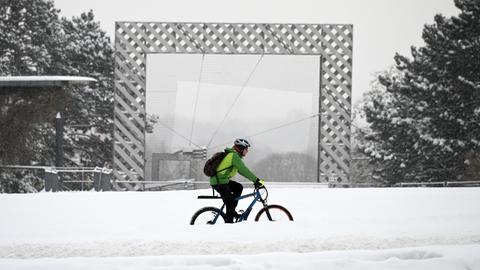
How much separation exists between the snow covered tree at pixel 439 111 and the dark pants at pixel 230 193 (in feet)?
43.8

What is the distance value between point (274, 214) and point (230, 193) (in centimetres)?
63

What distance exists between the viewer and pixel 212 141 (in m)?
15.9

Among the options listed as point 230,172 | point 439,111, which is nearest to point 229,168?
point 230,172

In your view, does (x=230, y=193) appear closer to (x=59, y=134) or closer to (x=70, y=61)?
(x=59, y=134)

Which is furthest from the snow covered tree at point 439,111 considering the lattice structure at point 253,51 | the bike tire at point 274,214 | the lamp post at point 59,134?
the bike tire at point 274,214

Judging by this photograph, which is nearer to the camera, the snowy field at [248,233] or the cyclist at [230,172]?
the snowy field at [248,233]

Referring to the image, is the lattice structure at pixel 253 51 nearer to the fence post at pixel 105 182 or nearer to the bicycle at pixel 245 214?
the fence post at pixel 105 182

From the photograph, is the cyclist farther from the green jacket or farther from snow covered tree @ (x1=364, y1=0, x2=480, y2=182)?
snow covered tree @ (x1=364, y1=0, x2=480, y2=182)

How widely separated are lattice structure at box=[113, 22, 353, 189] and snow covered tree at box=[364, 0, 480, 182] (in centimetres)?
566

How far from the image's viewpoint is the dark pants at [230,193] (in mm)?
7805

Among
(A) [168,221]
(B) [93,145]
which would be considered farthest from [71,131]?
(A) [168,221]

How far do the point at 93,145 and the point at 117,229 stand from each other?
18659mm

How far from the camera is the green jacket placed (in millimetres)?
7684

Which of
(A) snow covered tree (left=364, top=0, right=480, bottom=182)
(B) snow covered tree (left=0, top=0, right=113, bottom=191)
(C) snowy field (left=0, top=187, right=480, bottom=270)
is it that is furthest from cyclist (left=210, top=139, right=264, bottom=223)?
(B) snow covered tree (left=0, top=0, right=113, bottom=191)
